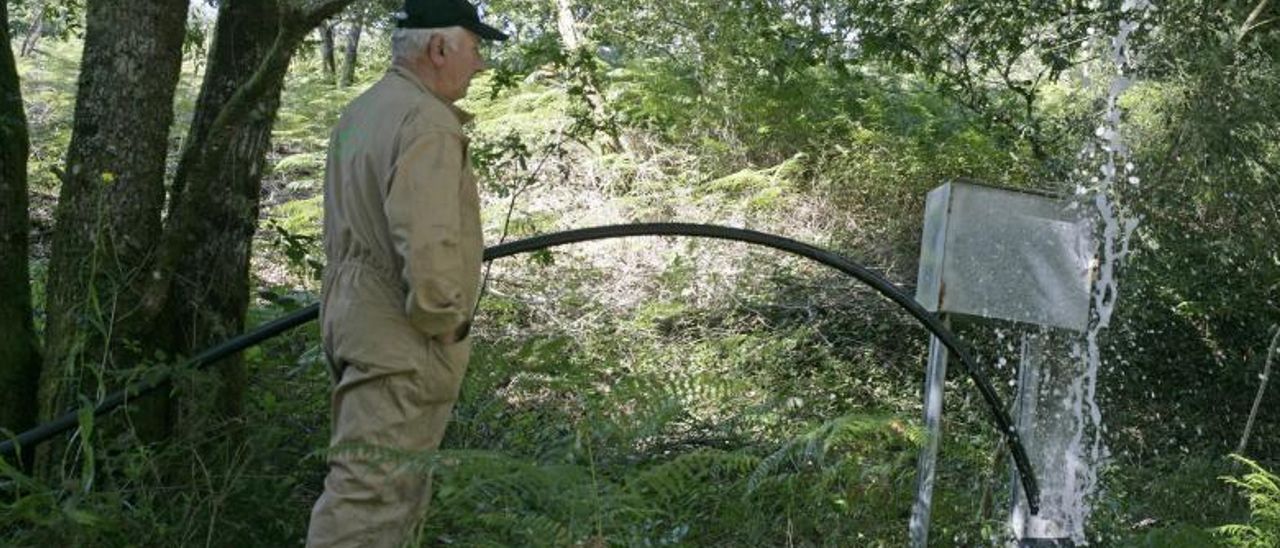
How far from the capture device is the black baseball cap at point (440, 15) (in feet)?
12.1

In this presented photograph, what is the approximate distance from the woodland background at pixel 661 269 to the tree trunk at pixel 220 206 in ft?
0.04

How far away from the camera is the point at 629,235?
4.72 meters

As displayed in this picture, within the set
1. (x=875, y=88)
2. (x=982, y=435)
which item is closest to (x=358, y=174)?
(x=982, y=435)

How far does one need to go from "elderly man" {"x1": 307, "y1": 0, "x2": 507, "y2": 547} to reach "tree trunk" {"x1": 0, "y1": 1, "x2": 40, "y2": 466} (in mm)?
1644

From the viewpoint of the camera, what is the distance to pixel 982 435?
7805 mm

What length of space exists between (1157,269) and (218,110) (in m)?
6.59

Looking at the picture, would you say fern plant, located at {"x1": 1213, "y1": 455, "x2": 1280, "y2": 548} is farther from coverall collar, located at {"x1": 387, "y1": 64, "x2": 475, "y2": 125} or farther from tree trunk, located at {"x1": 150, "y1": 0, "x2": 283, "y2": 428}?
tree trunk, located at {"x1": 150, "y1": 0, "x2": 283, "y2": 428}

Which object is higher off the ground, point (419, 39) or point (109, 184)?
point (419, 39)

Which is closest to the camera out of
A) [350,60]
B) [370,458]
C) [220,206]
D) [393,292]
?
[370,458]

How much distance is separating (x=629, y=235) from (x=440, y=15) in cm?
129

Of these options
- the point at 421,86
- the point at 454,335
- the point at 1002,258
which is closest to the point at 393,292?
the point at 454,335

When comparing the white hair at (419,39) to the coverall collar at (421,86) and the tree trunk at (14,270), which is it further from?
the tree trunk at (14,270)

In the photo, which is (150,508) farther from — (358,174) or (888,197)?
(888,197)

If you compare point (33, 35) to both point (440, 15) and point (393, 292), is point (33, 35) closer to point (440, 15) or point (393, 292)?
point (440, 15)
